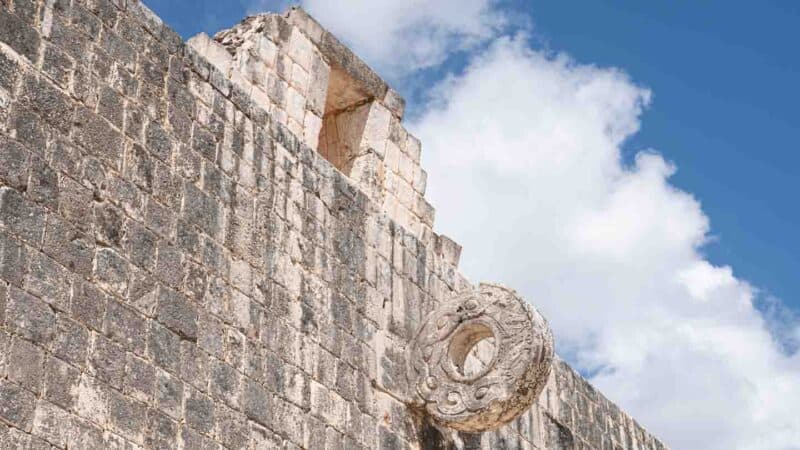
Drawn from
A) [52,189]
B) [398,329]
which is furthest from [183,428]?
[398,329]

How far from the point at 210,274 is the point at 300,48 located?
3.31m

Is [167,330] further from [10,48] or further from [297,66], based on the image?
[297,66]

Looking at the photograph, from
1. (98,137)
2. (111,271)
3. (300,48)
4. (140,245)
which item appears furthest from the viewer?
(300,48)

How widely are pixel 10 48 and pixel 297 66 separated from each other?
393 cm

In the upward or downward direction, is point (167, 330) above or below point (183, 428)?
above

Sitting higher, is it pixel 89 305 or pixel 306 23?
pixel 306 23

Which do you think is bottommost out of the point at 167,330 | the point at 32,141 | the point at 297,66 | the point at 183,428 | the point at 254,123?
the point at 183,428

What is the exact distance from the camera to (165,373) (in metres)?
6.25

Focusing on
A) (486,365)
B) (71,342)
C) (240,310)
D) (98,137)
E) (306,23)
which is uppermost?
(306,23)

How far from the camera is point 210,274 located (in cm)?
679

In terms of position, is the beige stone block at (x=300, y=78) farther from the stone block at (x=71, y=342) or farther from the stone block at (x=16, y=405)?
the stone block at (x=16, y=405)

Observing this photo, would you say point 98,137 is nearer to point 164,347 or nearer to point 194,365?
point 164,347

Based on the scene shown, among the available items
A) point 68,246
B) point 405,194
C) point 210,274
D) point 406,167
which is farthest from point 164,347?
point 406,167

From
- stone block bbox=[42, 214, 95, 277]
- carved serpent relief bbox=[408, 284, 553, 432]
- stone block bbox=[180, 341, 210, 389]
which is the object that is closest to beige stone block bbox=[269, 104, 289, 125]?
carved serpent relief bbox=[408, 284, 553, 432]
